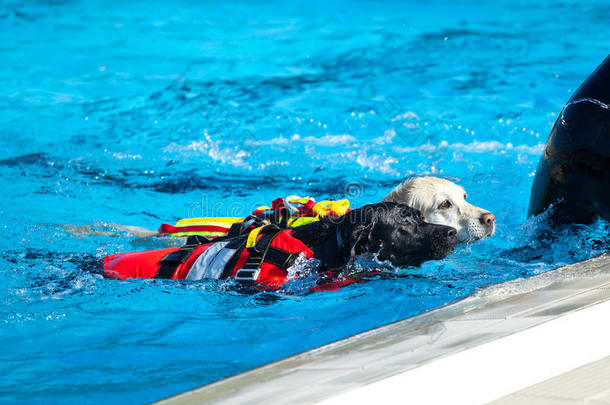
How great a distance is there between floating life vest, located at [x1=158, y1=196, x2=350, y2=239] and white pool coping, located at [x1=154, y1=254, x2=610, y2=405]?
2.04 metres

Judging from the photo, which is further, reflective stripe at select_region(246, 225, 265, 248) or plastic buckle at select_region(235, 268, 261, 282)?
reflective stripe at select_region(246, 225, 265, 248)

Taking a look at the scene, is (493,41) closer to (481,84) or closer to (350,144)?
(481,84)

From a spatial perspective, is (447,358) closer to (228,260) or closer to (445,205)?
(228,260)

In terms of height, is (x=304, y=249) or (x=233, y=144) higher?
(x=233, y=144)

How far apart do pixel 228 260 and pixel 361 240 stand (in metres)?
0.89

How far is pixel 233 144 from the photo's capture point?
885cm

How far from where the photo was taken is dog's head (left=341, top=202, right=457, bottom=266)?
181 inches

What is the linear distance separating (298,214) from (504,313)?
8.86 feet

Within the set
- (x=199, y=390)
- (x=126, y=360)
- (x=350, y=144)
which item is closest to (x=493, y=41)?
(x=350, y=144)

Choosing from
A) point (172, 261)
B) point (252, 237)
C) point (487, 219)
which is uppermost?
point (252, 237)

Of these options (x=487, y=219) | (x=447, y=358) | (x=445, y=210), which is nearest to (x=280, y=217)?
(x=445, y=210)

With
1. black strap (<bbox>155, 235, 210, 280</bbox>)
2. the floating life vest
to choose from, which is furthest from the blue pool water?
the floating life vest

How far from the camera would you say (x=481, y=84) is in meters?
11.0

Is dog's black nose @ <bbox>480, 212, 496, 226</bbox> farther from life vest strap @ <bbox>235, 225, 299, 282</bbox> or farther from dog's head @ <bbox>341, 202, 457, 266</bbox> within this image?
life vest strap @ <bbox>235, 225, 299, 282</bbox>
